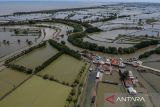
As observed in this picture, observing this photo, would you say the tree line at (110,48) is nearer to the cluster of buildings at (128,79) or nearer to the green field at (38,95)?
the cluster of buildings at (128,79)

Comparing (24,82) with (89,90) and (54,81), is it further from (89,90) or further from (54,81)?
→ (89,90)

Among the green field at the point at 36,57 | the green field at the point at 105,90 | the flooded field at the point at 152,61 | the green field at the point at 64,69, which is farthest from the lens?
the green field at the point at 36,57

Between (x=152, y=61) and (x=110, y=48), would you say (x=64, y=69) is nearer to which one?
(x=110, y=48)

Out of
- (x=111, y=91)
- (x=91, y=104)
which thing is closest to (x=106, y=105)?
(x=91, y=104)

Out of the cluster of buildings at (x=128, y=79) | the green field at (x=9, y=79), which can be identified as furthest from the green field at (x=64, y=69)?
the cluster of buildings at (x=128, y=79)

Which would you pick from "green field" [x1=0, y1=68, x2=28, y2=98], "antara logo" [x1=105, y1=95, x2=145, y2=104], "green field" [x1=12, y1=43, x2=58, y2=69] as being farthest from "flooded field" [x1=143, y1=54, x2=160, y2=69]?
"green field" [x1=0, y1=68, x2=28, y2=98]

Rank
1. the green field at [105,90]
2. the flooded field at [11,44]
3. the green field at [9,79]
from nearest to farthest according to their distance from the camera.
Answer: the green field at [105,90] < the green field at [9,79] < the flooded field at [11,44]
